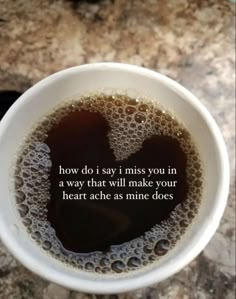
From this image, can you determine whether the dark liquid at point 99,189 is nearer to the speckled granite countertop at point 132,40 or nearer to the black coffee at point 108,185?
the black coffee at point 108,185

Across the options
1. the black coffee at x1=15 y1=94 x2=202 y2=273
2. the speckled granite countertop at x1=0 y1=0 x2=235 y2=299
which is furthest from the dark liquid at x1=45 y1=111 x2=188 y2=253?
the speckled granite countertop at x1=0 y1=0 x2=235 y2=299

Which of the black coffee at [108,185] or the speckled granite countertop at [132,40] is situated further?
the speckled granite countertop at [132,40]

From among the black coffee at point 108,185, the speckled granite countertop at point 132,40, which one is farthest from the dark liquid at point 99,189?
the speckled granite countertop at point 132,40

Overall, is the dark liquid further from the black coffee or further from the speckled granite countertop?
the speckled granite countertop

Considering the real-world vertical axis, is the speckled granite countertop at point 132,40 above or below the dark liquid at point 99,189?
above

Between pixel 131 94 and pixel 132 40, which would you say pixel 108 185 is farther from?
pixel 132 40

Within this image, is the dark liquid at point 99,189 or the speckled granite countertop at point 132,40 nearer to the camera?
the dark liquid at point 99,189

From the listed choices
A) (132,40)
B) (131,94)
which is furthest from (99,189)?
(132,40)
